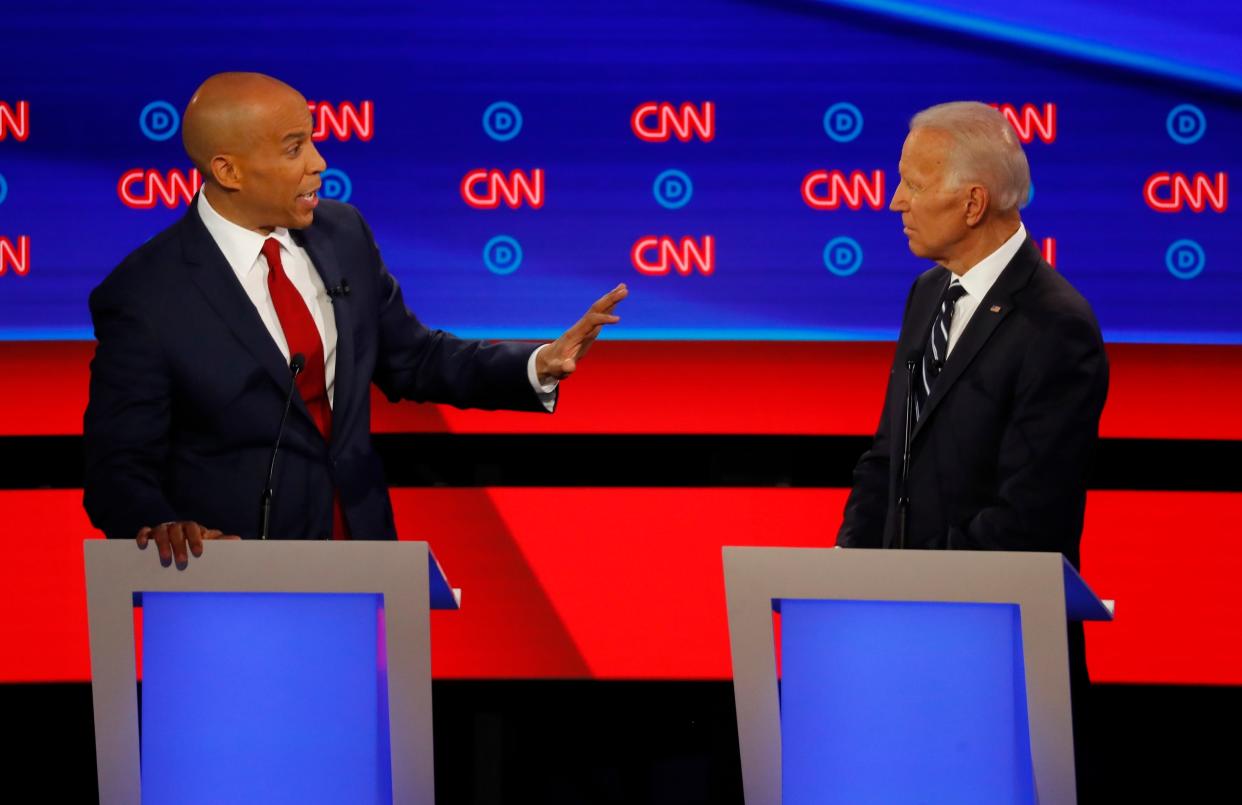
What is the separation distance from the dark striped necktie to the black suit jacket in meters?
0.03

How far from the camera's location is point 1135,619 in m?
3.67

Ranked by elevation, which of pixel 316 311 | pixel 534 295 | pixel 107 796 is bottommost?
pixel 107 796

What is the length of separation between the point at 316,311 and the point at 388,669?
89 centimetres

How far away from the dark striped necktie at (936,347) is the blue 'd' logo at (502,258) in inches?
52.3

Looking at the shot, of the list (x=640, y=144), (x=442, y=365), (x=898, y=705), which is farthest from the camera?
(x=640, y=144)

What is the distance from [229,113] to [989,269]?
130 centimetres

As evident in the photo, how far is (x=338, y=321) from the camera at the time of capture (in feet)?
7.98

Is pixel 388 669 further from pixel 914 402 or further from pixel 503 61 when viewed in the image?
pixel 503 61

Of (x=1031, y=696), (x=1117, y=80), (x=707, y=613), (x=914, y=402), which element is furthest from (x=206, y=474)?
(x=1117, y=80)

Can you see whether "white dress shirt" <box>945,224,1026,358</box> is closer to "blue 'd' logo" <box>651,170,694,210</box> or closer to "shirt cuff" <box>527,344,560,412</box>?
"shirt cuff" <box>527,344,560,412</box>

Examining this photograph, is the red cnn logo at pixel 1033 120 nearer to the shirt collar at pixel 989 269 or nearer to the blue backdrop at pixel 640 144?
the blue backdrop at pixel 640 144

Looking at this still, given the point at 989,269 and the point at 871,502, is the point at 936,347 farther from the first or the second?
the point at 871,502

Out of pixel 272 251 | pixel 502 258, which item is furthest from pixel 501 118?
pixel 272 251

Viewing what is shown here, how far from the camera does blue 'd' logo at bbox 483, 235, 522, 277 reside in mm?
3527
